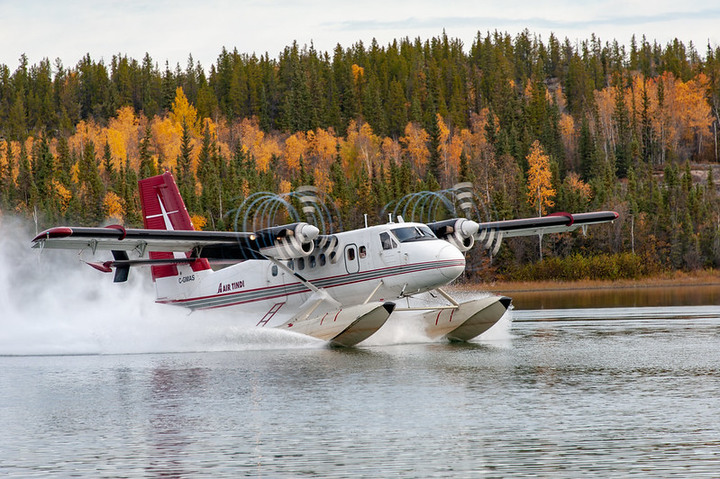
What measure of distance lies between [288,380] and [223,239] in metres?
8.22

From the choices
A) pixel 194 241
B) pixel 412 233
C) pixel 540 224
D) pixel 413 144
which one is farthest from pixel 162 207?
pixel 413 144

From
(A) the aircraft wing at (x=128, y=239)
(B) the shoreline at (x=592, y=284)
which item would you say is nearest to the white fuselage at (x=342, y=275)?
(A) the aircraft wing at (x=128, y=239)

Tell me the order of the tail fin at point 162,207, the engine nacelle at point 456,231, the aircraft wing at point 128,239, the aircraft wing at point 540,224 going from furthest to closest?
the aircraft wing at point 540,224 → the tail fin at point 162,207 → the engine nacelle at point 456,231 → the aircraft wing at point 128,239

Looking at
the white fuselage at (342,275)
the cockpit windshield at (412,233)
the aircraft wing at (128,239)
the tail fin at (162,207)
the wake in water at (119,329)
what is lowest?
the wake in water at (119,329)

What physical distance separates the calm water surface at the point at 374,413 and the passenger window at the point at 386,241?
9.80 feet

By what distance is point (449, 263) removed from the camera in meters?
24.2

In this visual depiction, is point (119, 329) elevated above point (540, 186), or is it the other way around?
point (540, 186)

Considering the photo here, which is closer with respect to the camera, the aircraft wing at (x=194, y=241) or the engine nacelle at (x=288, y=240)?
the aircraft wing at (x=194, y=241)

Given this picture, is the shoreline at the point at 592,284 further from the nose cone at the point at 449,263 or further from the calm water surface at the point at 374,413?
the calm water surface at the point at 374,413

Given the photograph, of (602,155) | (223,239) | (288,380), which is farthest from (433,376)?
(602,155)

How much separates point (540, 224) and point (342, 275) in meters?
7.83

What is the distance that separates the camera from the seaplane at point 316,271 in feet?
79.4

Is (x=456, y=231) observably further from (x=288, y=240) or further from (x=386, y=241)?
(x=288, y=240)

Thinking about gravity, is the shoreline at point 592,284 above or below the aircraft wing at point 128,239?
below
